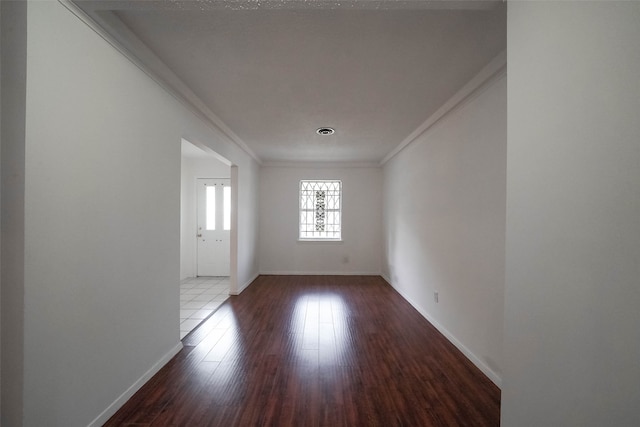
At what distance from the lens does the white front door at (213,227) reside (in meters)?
5.79

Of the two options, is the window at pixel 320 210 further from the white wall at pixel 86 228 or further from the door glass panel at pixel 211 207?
the white wall at pixel 86 228

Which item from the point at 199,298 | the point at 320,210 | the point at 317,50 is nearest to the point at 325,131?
the point at 317,50

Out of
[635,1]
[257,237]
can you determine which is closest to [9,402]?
[635,1]

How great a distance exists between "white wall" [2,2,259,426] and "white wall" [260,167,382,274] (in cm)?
361

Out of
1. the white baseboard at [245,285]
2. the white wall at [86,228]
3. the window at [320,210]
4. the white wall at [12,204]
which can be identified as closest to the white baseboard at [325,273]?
the white baseboard at [245,285]

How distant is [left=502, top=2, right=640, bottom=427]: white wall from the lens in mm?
683

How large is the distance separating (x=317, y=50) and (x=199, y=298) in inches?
156

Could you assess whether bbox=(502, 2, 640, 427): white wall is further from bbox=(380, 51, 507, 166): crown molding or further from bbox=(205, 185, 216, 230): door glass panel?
bbox=(205, 185, 216, 230): door glass panel

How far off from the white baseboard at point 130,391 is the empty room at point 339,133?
2 centimetres

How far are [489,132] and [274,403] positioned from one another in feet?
8.62

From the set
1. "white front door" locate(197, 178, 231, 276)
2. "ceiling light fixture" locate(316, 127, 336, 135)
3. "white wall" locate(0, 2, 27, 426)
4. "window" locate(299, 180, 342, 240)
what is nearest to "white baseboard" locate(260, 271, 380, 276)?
"window" locate(299, 180, 342, 240)

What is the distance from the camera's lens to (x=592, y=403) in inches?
29.9

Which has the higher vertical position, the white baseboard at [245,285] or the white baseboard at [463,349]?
the white baseboard at [463,349]

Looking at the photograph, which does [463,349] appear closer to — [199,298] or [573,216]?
[573,216]
